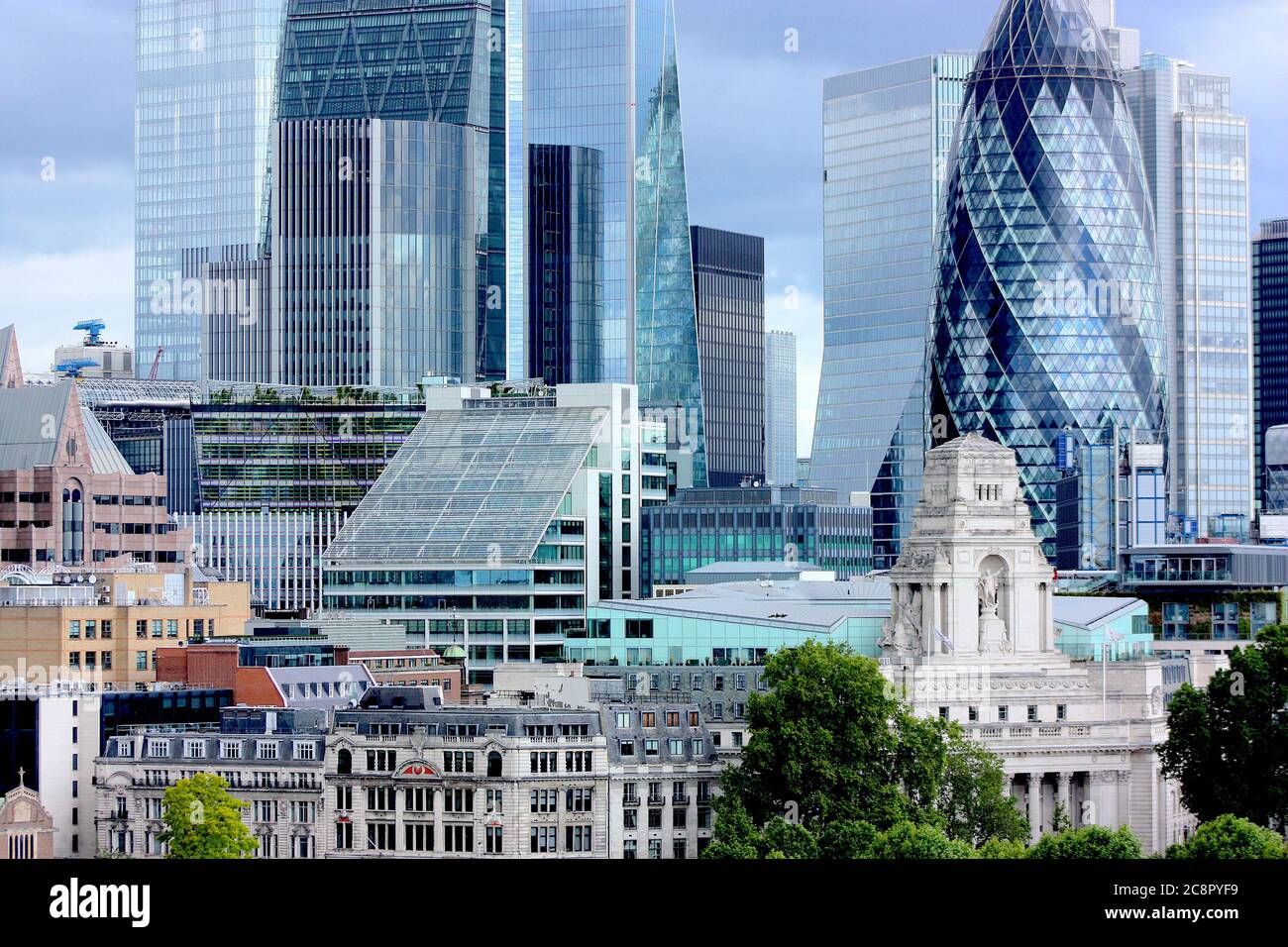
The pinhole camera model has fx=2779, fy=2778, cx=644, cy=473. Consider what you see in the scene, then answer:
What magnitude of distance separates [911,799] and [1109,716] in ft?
90.4

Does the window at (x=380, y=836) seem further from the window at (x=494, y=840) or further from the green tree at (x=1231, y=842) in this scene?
the green tree at (x=1231, y=842)

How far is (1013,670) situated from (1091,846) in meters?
47.9

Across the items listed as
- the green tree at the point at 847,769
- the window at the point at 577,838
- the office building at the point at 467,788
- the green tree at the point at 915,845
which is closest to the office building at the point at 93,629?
the office building at the point at 467,788

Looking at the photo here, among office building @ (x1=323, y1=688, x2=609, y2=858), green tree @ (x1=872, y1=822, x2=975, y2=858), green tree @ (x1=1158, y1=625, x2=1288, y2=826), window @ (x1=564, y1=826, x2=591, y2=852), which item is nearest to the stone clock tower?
green tree @ (x1=1158, y1=625, x2=1288, y2=826)

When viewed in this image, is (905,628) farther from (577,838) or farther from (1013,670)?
(577,838)

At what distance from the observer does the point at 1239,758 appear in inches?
5226

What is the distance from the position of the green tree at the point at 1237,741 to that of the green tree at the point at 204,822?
45323mm

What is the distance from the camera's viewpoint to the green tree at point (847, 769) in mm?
125000

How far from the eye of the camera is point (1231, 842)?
104250 millimetres

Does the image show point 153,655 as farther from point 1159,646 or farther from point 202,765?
point 1159,646

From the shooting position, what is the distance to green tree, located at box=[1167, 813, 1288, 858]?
334ft

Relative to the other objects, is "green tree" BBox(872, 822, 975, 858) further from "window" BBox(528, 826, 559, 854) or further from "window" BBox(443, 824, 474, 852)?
"window" BBox(443, 824, 474, 852)

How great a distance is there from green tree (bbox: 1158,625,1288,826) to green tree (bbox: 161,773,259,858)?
4532cm
